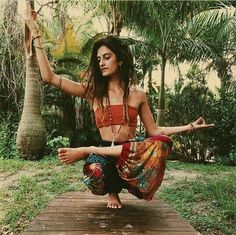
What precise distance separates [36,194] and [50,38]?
19.7 feet

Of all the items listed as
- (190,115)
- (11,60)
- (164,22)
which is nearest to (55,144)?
(11,60)

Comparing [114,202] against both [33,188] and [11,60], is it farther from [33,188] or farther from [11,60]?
[11,60]

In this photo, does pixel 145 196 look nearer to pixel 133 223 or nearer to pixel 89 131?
pixel 133 223

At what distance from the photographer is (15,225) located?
499cm

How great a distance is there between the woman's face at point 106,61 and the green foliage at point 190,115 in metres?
7.52

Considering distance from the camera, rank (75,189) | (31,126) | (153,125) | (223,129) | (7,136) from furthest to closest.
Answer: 1. (223,129)
2. (7,136)
3. (31,126)
4. (75,189)
5. (153,125)

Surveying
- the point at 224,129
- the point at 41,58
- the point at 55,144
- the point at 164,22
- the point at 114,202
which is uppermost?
the point at 164,22

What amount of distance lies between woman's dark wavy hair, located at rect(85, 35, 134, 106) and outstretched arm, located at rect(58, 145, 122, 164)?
22.3 inches

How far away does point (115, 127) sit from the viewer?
317 centimetres

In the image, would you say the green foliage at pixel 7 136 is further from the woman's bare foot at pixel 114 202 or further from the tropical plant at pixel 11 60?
the woman's bare foot at pixel 114 202

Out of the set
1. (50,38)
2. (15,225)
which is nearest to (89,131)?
(50,38)

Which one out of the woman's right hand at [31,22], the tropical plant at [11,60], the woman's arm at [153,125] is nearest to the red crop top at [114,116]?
the woman's arm at [153,125]

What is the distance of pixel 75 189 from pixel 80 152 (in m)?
3.53

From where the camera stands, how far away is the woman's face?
324 cm
